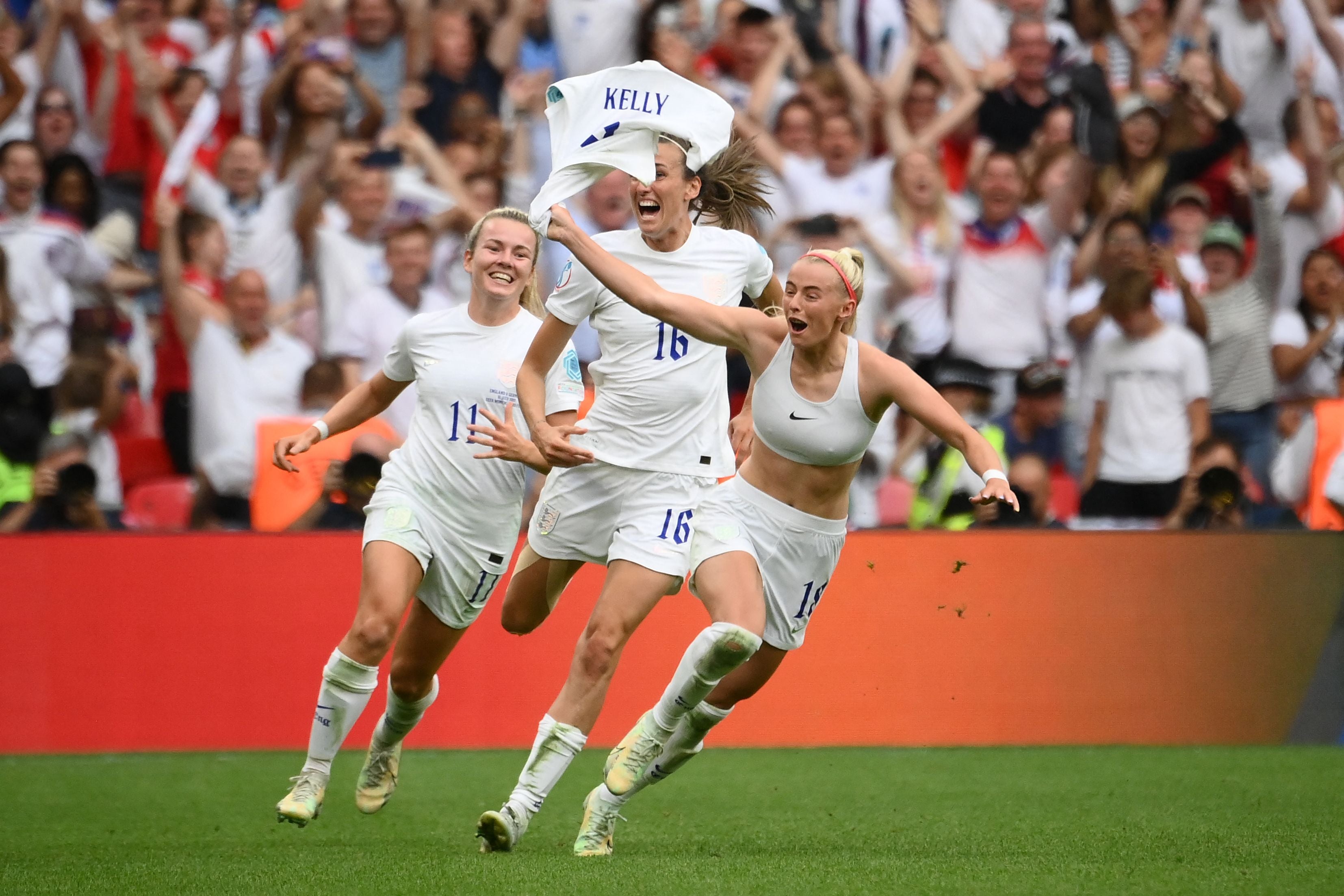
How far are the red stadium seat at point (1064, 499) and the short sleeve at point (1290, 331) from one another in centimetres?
185

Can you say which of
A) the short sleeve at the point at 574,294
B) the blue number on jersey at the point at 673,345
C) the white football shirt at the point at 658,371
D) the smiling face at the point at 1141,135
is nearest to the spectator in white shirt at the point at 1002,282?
the smiling face at the point at 1141,135

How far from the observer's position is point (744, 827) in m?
7.57

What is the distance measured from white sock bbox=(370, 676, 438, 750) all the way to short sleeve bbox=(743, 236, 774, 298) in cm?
222

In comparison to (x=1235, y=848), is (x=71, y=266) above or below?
above

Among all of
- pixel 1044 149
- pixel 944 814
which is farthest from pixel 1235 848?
pixel 1044 149

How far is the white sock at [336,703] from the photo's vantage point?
23.2 feet

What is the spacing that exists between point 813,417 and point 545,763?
1.65 metres

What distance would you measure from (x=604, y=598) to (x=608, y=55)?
6712 millimetres

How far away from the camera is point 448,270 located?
39.3 ft

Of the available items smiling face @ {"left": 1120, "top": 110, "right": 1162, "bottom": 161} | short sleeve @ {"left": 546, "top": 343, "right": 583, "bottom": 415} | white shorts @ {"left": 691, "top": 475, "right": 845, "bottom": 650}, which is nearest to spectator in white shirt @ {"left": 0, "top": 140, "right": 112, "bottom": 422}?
short sleeve @ {"left": 546, "top": 343, "right": 583, "bottom": 415}

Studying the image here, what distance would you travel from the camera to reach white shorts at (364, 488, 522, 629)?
716 centimetres

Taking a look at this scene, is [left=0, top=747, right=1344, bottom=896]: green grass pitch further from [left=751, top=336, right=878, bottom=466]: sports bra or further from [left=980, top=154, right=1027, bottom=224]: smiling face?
[left=980, top=154, right=1027, bottom=224]: smiling face

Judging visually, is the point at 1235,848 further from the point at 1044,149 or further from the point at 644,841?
the point at 1044,149

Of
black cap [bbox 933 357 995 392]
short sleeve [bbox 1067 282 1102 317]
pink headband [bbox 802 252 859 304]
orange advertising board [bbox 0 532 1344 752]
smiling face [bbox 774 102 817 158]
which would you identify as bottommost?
orange advertising board [bbox 0 532 1344 752]
